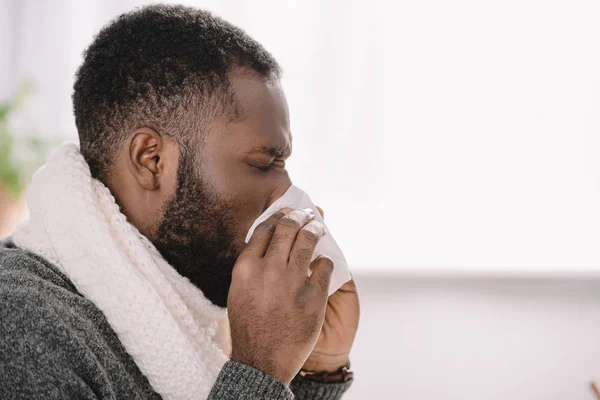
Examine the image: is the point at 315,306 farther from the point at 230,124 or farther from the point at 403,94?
the point at 403,94

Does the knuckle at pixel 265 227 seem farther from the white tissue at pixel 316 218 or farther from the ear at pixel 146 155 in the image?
the ear at pixel 146 155

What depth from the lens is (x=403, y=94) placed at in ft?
6.28

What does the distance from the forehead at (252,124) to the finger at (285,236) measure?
0.39 ft

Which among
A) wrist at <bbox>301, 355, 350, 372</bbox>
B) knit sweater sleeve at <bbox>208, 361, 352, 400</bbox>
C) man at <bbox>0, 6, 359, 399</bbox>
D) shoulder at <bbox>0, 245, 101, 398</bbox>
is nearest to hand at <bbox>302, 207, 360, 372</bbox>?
wrist at <bbox>301, 355, 350, 372</bbox>

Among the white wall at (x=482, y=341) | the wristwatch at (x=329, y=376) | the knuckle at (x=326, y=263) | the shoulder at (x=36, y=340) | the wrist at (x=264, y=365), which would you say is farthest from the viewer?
the white wall at (x=482, y=341)

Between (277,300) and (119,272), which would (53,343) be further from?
(277,300)

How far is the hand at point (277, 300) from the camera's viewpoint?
0.77 metres

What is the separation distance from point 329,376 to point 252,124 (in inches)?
21.9

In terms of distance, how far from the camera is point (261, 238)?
0.84m

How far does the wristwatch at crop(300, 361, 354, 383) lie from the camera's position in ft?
3.91

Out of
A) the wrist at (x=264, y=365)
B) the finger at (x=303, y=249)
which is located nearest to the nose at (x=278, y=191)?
the finger at (x=303, y=249)

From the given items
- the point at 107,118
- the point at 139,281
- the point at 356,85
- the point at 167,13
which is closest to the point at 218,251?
the point at 139,281

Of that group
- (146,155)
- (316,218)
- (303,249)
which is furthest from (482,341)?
(146,155)

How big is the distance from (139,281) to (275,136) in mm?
291
